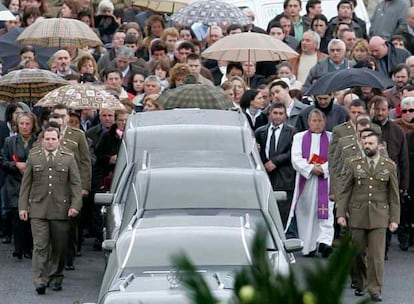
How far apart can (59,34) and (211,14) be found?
2.25m

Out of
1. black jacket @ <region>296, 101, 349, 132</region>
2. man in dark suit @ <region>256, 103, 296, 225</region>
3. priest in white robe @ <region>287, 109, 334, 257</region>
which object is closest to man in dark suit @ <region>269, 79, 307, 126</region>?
black jacket @ <region>296, 101, 349, 132</region>

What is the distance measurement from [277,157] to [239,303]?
12364 millimetres

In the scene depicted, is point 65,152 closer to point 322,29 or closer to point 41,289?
point 41,289

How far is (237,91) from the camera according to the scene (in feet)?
53.6

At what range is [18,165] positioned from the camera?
14062 millimetres

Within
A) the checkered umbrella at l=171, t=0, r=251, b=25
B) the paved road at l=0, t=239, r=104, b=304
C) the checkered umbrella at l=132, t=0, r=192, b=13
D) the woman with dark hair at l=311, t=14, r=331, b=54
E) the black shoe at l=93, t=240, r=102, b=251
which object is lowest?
the black shoe at l=93, t=240, r=102, b=251

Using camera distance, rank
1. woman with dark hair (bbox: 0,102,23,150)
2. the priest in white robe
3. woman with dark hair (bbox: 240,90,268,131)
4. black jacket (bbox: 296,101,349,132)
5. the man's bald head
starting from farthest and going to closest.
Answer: the man's bald head → woman with dark hair (bbox: 240,90,268,131) → black jacket (bbox: 296,101,349,132) → woman with dark hair (bbox: 0,102,23,150) → the priest in white robe

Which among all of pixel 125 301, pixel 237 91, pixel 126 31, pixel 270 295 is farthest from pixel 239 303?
pixel 126 31

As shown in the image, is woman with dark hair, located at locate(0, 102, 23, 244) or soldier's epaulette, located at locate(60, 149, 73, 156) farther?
woman with dark hair, located at locate(0, 102, 23, 244)

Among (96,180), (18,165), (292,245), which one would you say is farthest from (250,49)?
(292,245)

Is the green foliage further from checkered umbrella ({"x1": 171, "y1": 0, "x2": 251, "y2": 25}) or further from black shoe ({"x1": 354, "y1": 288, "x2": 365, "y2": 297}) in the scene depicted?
checkered umbrella ({"x1": 171, "y1": 0, "x2": 251, "y2": 25})

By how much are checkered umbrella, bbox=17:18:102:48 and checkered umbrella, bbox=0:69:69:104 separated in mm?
2553

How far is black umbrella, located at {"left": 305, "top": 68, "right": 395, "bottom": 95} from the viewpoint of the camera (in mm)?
15008

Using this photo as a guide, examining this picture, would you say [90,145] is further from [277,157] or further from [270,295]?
[270,295]
